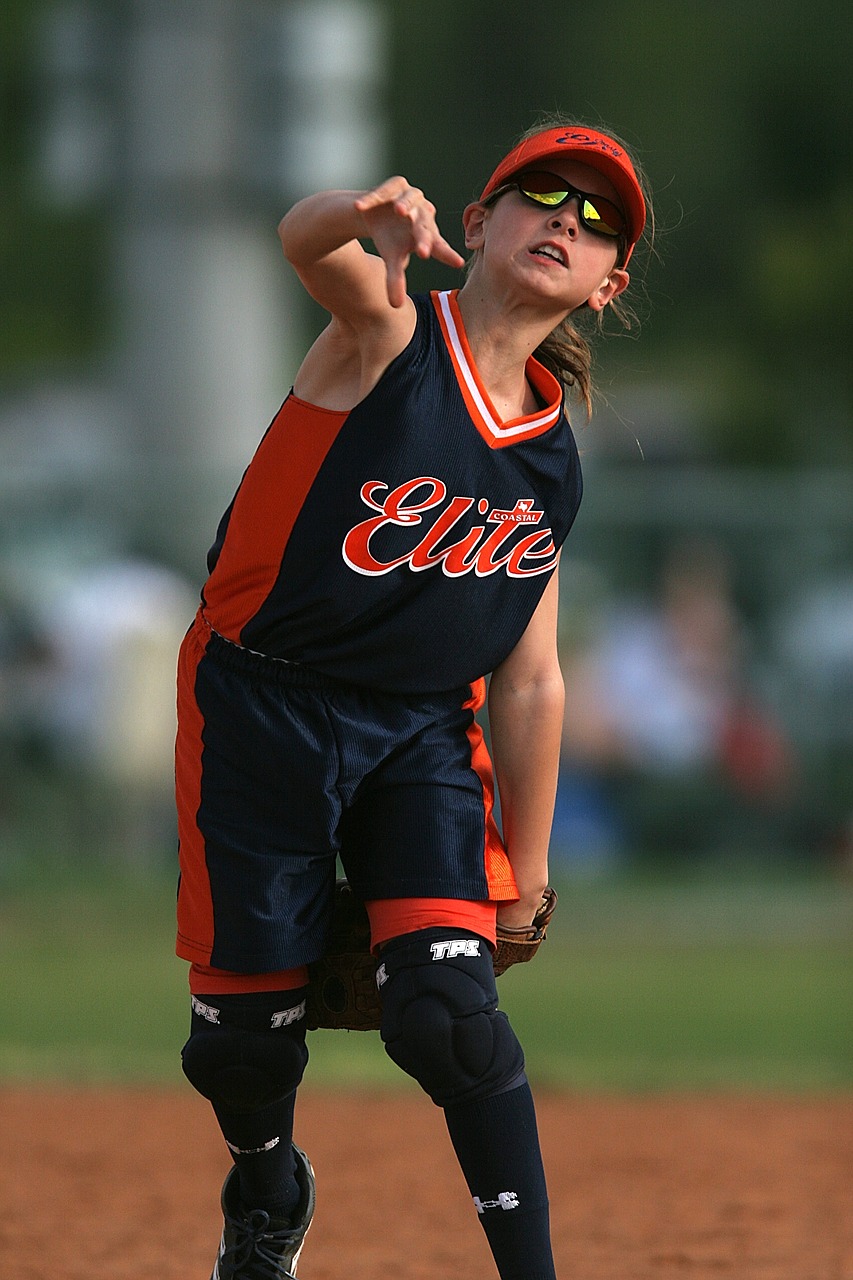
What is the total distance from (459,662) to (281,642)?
0.29 m

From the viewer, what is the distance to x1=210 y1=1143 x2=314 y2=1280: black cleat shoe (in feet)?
10.9

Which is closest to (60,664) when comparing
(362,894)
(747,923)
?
(747,923)

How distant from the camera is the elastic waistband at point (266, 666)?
3.06 m

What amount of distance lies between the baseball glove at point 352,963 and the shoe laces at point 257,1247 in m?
0.39

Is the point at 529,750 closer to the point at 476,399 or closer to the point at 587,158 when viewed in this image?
the point at 476,399

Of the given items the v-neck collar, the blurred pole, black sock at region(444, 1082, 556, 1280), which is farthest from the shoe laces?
the blurred pole

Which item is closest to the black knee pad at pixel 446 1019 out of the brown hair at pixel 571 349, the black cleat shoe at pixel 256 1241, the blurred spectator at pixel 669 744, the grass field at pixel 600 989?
the black cleat shoe at pixel 256 1241

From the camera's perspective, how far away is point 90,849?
10.7 metres

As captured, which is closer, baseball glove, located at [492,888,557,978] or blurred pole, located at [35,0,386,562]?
baseball glove, located at [492,888,557,978]

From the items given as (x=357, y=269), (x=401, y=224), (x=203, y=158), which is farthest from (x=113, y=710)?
(x=401, y=224)

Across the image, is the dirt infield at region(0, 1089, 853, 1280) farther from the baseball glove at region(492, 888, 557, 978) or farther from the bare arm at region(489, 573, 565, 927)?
the bare arm at region(489, 573, 565, 927)

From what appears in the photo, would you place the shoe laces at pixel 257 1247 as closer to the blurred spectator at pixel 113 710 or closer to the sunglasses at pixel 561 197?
the sunglasses at pixel 561 197

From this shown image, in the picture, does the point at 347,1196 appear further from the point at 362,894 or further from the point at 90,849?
the point at 90,849

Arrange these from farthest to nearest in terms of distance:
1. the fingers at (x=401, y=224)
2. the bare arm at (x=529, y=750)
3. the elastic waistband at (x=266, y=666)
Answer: the bare arm at (x=529, y=750), the elastic waistband at (x=266, y=666), the fingers at (x=401, y=224)
